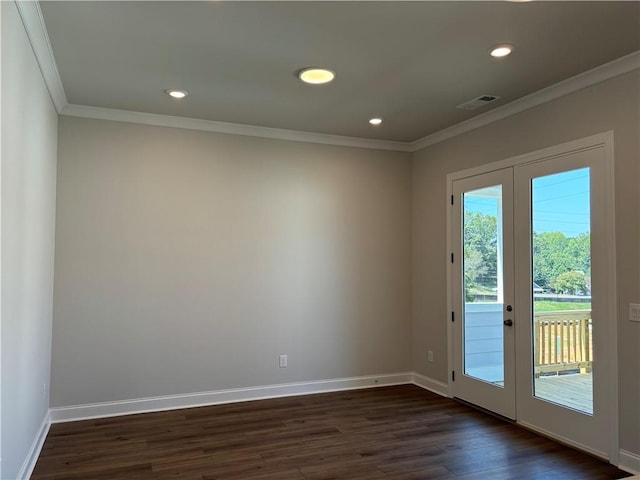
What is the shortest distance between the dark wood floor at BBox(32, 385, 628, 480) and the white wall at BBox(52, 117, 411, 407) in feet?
1.59

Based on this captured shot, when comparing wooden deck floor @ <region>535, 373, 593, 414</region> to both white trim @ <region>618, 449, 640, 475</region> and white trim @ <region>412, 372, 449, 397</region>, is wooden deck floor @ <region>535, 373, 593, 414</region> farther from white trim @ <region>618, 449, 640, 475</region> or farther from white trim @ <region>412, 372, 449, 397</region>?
white trim @ <region>412, 372, 449, 397</region>

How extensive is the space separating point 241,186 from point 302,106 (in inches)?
43.3

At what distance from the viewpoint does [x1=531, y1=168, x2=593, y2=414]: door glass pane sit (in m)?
3.41

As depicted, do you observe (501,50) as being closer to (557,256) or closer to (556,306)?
(557,256)

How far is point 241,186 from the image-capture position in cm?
473

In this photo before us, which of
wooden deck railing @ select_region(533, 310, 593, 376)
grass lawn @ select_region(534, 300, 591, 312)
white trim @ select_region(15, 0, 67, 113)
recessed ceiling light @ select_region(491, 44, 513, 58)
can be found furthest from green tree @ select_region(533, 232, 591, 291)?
white trim @ select_region(15, 0, 67, 113)

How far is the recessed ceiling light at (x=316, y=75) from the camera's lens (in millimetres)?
3342

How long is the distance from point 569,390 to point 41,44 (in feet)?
14.5

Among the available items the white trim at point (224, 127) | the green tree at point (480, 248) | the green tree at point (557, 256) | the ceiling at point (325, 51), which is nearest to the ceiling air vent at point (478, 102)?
the ceiling at point (325, 51)

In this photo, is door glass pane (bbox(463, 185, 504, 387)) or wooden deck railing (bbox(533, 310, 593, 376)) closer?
wooden deck railing (bbox(533, 310, 593, 376))

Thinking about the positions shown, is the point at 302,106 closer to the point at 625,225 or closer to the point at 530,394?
the point at 625,225

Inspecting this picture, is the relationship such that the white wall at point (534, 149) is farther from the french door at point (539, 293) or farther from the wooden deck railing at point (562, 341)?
the wooden deck railing at point (562, 341)

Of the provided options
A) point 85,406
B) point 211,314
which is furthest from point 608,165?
point 85,406

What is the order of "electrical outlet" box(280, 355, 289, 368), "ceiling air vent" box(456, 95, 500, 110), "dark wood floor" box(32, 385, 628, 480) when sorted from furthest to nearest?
"electrical outlet" box(280, 355, 289, 368)
"ceiling air vent" box(456, 95, 500, 110)
"dark wood floor" box(32, 385, 628, 480)
